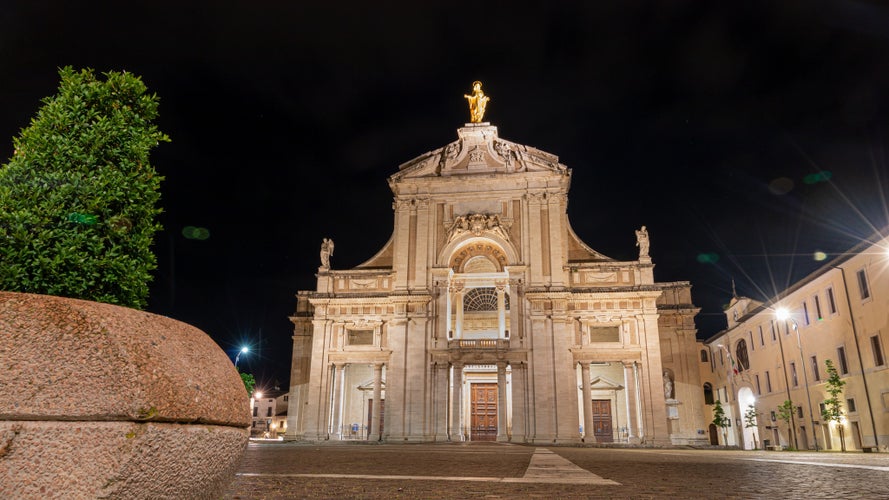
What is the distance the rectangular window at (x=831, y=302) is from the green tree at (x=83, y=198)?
1320 inches

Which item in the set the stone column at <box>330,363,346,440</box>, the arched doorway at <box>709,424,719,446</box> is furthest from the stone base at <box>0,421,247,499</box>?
the arched doorway at <box>709,424,719,446</box>

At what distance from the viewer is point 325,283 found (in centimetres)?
3384

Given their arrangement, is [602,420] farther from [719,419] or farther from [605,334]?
[719,419]

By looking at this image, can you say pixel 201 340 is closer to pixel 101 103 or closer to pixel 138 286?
pixel 138 286

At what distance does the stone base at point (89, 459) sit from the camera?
125 inches

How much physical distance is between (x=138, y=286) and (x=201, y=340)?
3.73ft

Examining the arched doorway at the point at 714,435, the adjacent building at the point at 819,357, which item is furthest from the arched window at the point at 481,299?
the arched doorway at the point at 714,435

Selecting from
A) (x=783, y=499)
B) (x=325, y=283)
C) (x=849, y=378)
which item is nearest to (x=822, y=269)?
(x=849, y=378)

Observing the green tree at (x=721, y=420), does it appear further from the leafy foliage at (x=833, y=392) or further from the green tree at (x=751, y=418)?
the leafy foliage at (x=833, y=392)

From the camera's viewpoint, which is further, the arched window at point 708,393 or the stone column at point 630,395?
the arched window at point 708,393

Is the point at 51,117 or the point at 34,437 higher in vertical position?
the point at 51,117

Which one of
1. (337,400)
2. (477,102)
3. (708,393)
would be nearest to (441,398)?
(337,400)

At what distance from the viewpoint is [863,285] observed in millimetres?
26703

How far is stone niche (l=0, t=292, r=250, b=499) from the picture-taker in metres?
3.22
